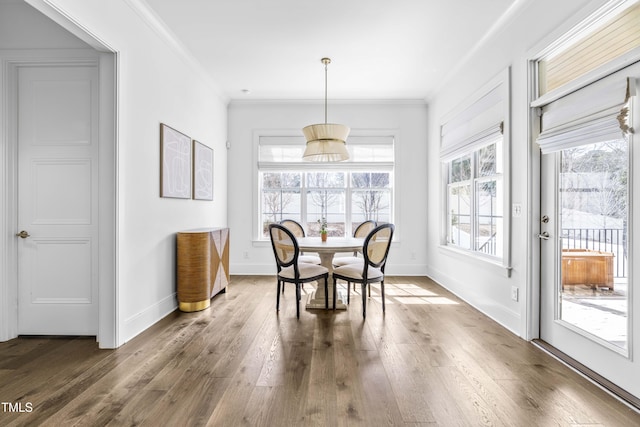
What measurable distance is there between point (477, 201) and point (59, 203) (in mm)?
4270

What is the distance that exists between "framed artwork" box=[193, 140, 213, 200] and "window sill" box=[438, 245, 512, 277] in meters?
3.40

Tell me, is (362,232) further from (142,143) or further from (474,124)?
(142,143)

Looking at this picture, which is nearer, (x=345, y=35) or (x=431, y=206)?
(x=345, y=35)

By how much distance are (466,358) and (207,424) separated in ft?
5.94

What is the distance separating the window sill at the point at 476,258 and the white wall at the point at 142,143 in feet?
11.0

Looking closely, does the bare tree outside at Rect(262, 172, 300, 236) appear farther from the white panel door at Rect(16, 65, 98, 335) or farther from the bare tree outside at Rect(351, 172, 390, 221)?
the white panel door at Rect(16, 65, 98, 335)

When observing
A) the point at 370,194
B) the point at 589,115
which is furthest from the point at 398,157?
the point at 589,115

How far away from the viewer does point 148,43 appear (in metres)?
3.05

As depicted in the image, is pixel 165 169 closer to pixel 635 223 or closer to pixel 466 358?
pixel 466 358

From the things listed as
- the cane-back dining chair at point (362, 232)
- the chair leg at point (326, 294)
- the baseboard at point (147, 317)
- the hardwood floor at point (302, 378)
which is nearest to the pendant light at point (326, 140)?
the cane-back dining chair at point (362, 232)

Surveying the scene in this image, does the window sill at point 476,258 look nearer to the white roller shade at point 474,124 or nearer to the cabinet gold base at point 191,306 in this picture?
the white roller shade at point 474,124

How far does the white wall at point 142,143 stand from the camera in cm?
→ 258

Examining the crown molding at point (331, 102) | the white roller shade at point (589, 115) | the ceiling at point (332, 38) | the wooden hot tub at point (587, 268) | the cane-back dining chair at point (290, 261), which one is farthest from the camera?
the crown molding at point (331, 102)

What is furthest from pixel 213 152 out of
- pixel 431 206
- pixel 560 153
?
pixel 560 153
